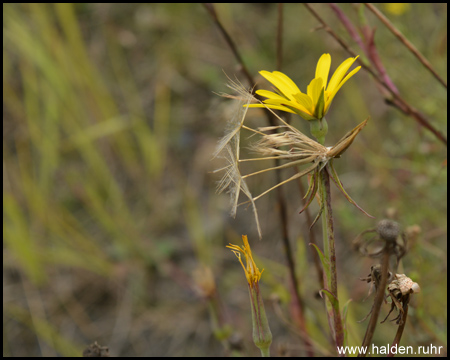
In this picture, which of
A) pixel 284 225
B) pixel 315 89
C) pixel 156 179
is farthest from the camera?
pixel 156 179

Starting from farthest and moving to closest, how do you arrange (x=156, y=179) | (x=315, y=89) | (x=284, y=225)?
(x=156, y=179) → (x=284, y=225) → (x=315, y=89)

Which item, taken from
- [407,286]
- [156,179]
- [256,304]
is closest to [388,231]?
[407,286]

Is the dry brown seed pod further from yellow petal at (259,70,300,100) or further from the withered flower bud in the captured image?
yellow petal at (259,70,300,100)

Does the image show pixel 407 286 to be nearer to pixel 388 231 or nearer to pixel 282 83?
pixel 388 231

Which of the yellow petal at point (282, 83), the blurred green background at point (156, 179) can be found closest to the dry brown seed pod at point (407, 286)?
the yellow petal at point (282, 83)

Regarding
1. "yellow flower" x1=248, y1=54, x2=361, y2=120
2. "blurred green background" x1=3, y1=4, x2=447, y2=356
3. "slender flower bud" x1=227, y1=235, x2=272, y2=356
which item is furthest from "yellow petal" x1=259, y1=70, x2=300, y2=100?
"blurred green background" x1=3, y1=4, x2=447, y2=356

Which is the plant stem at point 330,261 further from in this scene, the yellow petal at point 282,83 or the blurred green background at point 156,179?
the blurred green background at point 156,179

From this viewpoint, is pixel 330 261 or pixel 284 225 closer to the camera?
pixel 330 261

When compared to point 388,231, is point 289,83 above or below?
above

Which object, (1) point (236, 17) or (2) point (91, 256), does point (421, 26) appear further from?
(2) point (91, 256)
